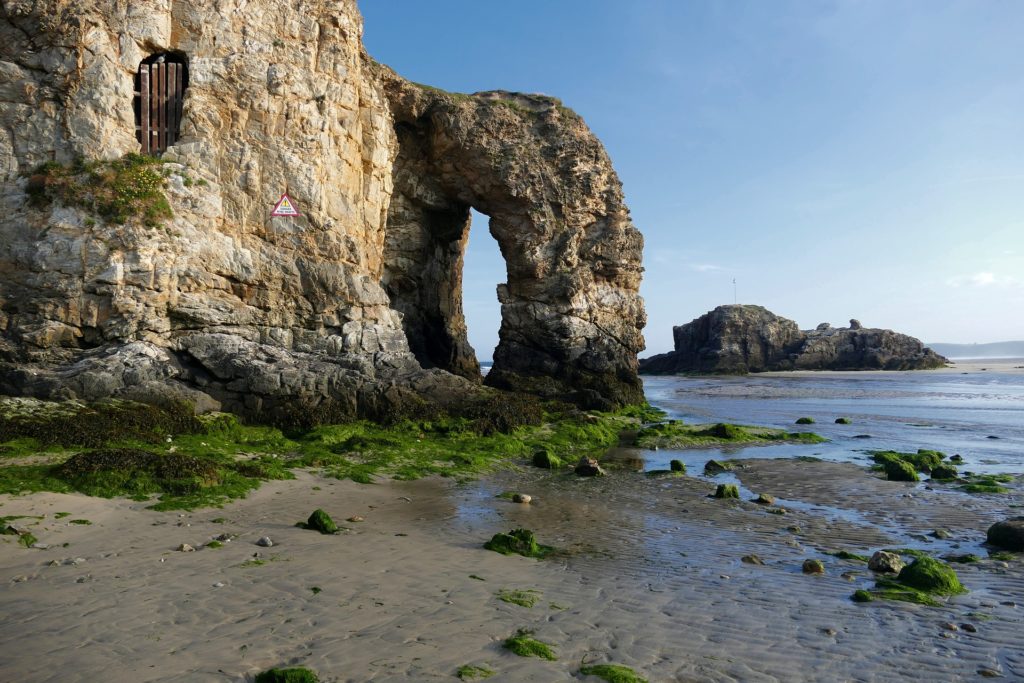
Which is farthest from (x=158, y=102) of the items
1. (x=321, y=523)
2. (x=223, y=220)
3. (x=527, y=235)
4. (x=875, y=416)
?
(x=875, y=416)

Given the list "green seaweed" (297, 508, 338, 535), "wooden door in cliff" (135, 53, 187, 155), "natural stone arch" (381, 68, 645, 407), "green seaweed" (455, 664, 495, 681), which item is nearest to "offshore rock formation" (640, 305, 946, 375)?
"natural stone arch" (381, 68, 645, 407)

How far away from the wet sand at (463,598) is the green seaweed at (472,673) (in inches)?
3.5

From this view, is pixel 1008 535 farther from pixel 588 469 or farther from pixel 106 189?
pixel 106 189

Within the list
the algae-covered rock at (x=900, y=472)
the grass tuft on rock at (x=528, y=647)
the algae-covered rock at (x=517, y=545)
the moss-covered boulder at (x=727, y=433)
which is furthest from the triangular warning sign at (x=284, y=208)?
the algae-covered rock at (x=900, y=472)

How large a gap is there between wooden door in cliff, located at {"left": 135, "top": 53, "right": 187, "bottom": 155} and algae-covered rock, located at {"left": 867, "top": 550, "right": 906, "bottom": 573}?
61.5ft

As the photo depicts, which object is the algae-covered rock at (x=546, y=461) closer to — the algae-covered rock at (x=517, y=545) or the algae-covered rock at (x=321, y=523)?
the algae-covered rock at (x=517, y=545)

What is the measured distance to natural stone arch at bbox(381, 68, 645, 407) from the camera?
26.3 metres

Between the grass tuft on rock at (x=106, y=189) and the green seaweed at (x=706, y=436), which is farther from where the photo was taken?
the green seaweed at (x=706, y=436)

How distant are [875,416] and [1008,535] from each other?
18.9m

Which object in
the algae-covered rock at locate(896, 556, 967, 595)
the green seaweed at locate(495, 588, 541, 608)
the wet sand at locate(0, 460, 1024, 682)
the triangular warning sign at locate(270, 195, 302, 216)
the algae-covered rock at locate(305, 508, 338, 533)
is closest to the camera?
the wet sand at locate(0, 460, 1024, 682)

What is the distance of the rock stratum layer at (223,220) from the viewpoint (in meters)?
14.6

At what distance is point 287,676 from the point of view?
436 centimetres

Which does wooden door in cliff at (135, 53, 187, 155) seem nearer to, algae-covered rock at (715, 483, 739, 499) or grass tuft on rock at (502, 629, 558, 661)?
algae-covered rock at (715, 483, 739, 499)

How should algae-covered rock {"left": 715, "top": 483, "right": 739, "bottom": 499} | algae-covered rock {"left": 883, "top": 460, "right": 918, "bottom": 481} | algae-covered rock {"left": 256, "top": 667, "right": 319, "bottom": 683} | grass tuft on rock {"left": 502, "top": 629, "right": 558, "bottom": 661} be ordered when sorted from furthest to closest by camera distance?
1. algae-covered rock {"left": 883, "top": 460, "right": 918, "bottom": 481}
2. algae-covered rock {"left": 715, "top": 483, "right": 739, "bottom": 499}
3. grass tuft on rock {"left": 502, "top": 629, "right": 558, "bottom": 661}
4. algae-covered rock {"left": 256, "top": 667, "right": 319, "bottom": 683}
